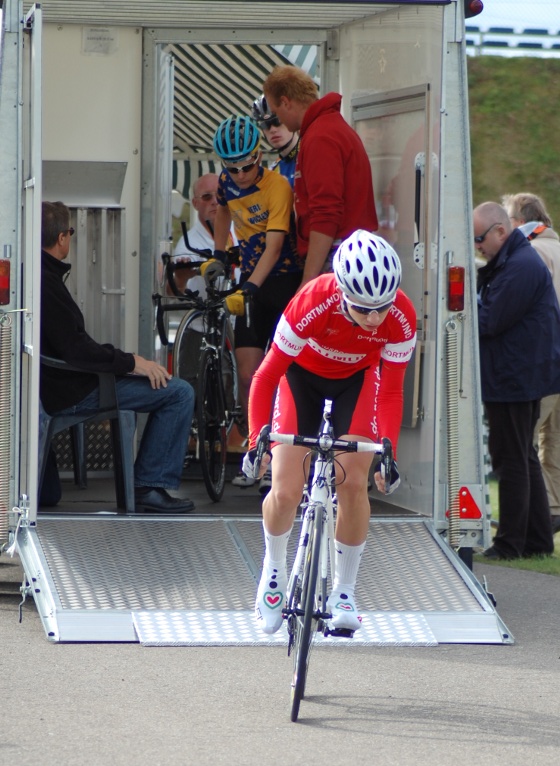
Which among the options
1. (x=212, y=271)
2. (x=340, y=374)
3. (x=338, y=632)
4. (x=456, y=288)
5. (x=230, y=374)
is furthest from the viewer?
(x=230, y=374)

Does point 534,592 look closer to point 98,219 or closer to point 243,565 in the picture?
point 243,565

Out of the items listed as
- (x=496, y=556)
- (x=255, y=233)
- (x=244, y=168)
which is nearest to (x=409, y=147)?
(x=244, y=168)

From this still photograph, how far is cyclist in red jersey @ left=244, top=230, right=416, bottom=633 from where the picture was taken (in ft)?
16.6

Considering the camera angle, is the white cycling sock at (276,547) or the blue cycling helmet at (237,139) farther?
the blue cycling helmet at (237,139)

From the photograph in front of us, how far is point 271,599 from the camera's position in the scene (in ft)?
17.5

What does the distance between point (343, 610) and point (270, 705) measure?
1.67 ft

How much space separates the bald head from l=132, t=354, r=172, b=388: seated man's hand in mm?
2290

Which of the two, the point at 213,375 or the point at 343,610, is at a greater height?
the point at 213,375

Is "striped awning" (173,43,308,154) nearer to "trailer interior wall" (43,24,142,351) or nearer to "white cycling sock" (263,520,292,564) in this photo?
"trailer interior wall" (43,24,142,351)

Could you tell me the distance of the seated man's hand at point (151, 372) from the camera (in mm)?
7219

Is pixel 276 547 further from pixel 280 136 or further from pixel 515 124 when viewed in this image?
pixel 515 124

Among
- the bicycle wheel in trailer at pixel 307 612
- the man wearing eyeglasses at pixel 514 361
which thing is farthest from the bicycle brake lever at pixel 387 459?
the man wearing eyeglasses at pixel 514 361

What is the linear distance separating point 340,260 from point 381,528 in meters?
2.23

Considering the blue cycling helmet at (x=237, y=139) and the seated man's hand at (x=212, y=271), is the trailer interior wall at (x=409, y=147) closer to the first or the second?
the blue cycling helmet at (x=237, y=139)
